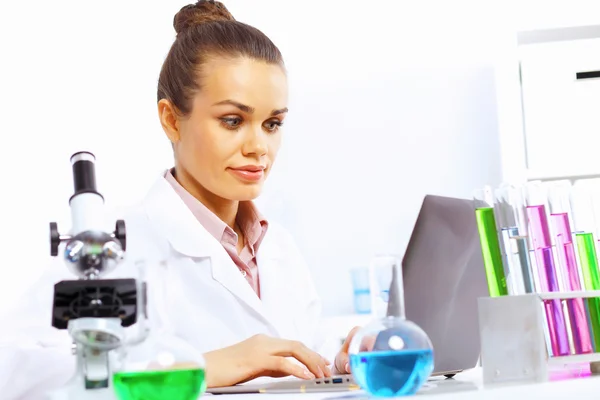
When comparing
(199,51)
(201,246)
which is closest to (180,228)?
(201,246)

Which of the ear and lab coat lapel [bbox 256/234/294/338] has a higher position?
the ear

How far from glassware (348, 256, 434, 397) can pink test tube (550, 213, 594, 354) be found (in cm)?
26

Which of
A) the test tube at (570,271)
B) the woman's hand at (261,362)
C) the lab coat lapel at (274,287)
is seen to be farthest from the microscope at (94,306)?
the lab coat lapel at (274,287)

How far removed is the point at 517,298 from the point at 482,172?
2286 millimetres

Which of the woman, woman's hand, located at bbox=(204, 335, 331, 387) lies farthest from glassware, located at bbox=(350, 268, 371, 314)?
woman's hand, located at bbox=(204, 335, 331, 387)

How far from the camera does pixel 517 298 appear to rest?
112 cm

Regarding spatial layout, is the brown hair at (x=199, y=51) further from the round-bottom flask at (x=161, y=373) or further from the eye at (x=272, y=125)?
the round-bottom flask at (x=161, y=373)

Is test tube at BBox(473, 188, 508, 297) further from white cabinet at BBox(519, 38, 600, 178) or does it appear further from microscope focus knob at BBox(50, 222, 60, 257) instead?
white cabinet at BBox(519, 38, 600, 178)

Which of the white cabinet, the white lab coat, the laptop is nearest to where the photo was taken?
the laptop

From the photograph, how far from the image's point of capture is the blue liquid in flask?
0.99 metres

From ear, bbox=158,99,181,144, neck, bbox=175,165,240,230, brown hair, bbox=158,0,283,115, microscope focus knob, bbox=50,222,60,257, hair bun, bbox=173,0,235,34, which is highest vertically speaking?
hair bun, bbox=173,0,235,34

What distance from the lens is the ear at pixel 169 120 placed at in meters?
2.15

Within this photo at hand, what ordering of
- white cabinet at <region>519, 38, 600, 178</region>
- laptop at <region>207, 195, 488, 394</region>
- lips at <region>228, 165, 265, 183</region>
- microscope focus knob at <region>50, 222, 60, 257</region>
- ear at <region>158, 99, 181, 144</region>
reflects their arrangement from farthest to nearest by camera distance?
white cabinet at <region>519, 38, 600, 178</region>
ear at <region>158, 99, 181, 144</region>
lips at <region>228, 165, 265, 183</region>
laptop at <region>207, 195, 488, 394</region>
microscope focus knob at <region>50, 222, 60, 257</region>

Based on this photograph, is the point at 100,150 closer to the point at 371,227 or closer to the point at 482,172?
the point at 371,227
